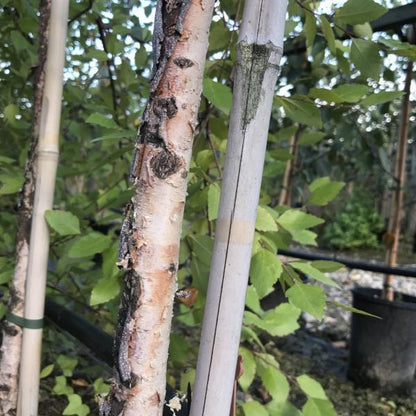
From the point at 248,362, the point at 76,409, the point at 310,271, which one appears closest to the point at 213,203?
the point at 310,271

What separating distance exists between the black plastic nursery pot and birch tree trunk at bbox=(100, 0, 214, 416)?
2.42 meters

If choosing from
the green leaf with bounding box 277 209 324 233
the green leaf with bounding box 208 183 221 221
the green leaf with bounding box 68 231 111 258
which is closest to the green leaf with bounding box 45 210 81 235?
the green leaf with bounding box 68 231 111 258

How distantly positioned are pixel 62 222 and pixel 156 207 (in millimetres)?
418

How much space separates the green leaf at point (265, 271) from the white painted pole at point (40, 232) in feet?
1.67

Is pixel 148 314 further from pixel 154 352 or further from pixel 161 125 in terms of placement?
pixel 161 125

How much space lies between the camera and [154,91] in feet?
1.91

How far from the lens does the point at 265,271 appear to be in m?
0.70

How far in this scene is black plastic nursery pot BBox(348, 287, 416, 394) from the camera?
267 cm

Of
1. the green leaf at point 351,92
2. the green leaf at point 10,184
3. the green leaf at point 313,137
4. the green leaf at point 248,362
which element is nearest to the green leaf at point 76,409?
the green leaf at point 248,362

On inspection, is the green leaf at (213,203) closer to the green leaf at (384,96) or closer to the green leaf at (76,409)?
the green leaf at (384,96)

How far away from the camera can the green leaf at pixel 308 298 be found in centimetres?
66

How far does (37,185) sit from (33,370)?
0.42 metres

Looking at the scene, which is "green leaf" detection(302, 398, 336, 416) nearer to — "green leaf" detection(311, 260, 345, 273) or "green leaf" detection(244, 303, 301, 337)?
"green leaf" detection(244, 303, 301, 337)

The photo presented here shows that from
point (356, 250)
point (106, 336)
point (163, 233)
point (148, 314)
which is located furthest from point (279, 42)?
point (356, 250)
